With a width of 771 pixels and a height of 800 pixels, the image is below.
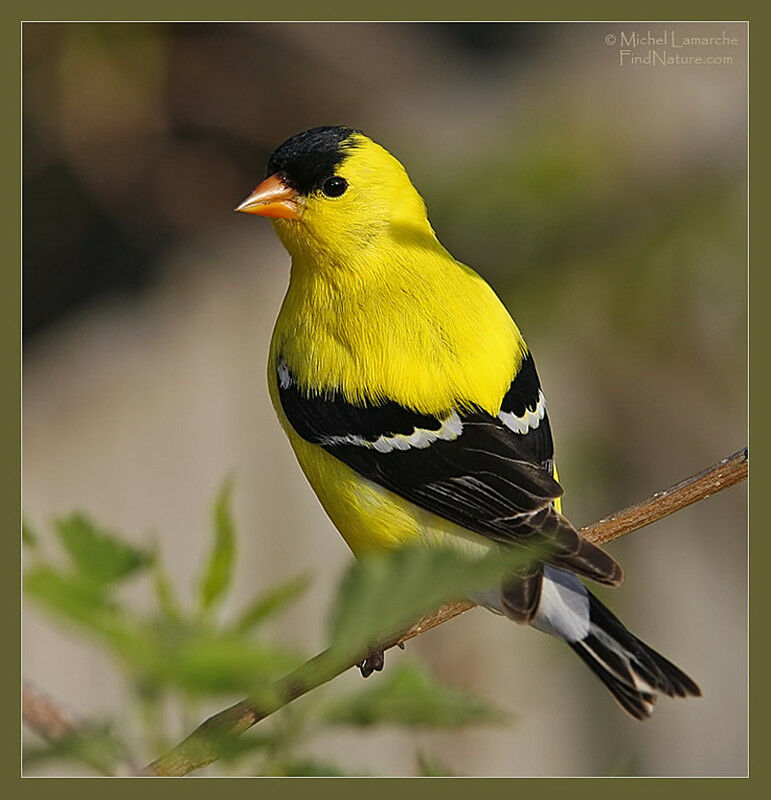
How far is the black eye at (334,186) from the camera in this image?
6.92 ft

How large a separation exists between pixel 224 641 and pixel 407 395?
51.0 inches

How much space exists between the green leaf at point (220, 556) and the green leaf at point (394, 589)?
16cm

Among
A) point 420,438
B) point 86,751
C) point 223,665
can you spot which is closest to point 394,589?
point 223,665

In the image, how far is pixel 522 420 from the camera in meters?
1.91

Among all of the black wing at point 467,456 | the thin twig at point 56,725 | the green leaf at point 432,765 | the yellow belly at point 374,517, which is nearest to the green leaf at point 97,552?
the thin twig at point 56,725

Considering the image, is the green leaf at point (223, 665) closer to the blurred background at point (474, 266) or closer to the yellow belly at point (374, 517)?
the yellow belly at point (374, 517)

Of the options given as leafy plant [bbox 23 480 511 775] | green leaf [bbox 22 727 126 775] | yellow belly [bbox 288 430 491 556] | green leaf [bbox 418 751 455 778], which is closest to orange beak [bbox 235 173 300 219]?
yellow belly [bbox 288 430 491 556]

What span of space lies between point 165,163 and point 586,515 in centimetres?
141

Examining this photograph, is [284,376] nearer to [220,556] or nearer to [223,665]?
[220,556]

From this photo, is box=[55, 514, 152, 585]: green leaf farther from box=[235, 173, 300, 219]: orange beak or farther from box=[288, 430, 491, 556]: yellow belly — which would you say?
box=[235, 173, 300, 219]: orange beak

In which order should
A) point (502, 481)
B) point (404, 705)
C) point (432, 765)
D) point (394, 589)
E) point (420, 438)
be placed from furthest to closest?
point (420, 438), point (502, 481), point (432, 765), point (404, 705), point (394, 589)

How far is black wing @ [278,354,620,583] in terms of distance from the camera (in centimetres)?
169

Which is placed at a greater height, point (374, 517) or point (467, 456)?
point (467, 456)

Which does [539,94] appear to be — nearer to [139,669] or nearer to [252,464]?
[252,464]
